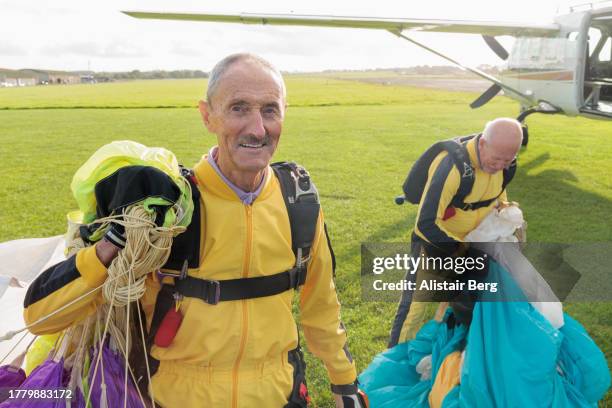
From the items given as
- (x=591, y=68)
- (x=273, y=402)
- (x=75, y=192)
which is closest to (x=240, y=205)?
(x=75, y=192)

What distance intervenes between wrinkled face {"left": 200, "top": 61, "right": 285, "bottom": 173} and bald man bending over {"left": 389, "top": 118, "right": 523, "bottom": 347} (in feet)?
7.24

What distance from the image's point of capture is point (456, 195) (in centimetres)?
368

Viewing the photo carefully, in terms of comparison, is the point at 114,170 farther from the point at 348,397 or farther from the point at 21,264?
the point at 21,264

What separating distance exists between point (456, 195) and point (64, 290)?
9.74 feet

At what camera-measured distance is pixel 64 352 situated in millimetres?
1745

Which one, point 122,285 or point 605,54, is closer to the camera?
point 122,285

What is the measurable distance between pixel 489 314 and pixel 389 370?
975mm

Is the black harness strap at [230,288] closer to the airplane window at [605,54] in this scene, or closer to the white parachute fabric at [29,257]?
the white parachute fabric at [29,257]

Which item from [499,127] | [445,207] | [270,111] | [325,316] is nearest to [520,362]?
[445,207]

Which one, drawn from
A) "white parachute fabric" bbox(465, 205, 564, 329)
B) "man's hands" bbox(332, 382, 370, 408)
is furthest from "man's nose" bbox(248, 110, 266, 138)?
"white parachute fabric" bbox(465, 205, 564, 329)

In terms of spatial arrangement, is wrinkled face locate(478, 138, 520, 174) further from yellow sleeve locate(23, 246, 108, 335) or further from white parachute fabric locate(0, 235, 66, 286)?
white parachute fabric locate(0, 235, 66, 286)

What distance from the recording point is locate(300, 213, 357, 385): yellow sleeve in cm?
Answer: 213

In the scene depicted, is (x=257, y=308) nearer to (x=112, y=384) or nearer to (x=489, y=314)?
(x=112, y=384)

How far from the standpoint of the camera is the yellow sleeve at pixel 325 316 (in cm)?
213
